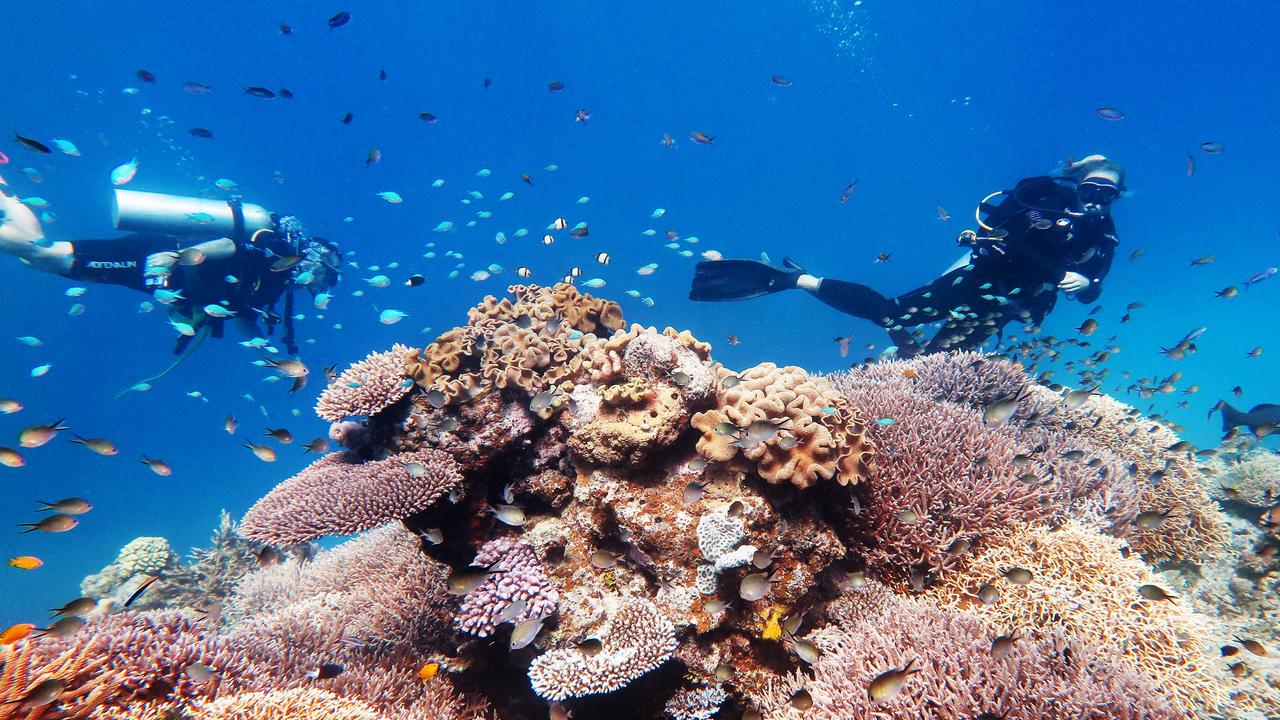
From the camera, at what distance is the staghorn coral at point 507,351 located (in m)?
4.48

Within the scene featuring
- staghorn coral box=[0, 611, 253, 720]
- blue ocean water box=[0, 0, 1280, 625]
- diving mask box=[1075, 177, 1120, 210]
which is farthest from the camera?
blue ocean water box=[0, 0, 1280, 625]

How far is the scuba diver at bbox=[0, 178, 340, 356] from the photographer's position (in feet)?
35.5

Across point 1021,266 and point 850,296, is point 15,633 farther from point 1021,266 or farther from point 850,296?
point 1021,266

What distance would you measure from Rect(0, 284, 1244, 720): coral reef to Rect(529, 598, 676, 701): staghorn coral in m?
0.02

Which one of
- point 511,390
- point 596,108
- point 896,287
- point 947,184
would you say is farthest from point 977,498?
point 896,287

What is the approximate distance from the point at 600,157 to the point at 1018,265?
2844 inches

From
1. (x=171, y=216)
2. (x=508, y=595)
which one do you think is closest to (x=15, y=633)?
(x=508, y=595)

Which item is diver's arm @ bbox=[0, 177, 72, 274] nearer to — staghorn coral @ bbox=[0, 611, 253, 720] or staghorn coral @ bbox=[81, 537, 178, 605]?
staghorn coral @ bbox=[81, 537, 178, 605]

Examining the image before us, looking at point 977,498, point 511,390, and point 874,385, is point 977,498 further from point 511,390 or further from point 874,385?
point 511,390

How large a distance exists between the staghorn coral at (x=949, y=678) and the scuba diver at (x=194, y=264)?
11.4m

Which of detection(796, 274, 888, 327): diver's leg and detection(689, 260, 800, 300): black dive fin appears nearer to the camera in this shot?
detection(689, 260, 800, 300): black dive fin

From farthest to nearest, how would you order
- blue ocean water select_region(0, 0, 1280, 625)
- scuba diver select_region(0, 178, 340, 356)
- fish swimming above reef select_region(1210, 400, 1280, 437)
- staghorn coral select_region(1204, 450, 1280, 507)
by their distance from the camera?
blue ocean water select_region(0, 0, 1280, 625)
scuba diver select_region(0, 178, 340, 356)
fish swimming above reef select_region(1210, 400, 1280, 437)
staghorn coral select_region(1204, 450, 1280, 507)

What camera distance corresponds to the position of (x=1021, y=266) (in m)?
10.0

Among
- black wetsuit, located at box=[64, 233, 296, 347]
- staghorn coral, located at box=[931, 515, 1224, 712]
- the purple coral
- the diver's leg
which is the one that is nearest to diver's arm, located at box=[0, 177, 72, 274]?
black wetsuit, located at box=[64, 233, 296, 347]
